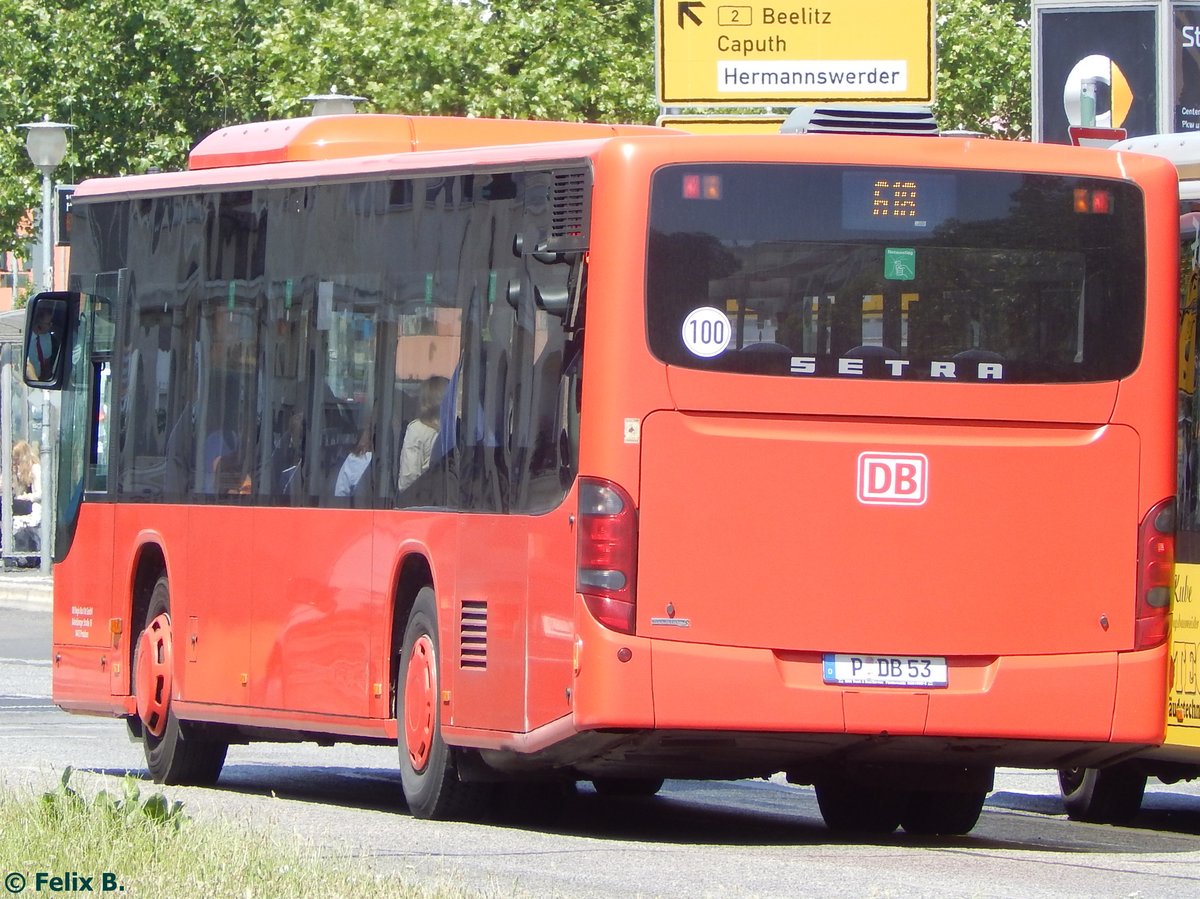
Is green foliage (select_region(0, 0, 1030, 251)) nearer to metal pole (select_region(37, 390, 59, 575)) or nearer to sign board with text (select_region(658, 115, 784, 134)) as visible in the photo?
metal pole (select_region(37, 390, 59, 575))

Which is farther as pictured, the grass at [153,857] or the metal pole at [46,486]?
the metal pole at [46,486]

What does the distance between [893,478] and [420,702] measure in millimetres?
2471

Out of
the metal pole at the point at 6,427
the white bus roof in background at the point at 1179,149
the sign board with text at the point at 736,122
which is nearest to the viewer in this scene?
the white bus roof in background at the point at 1179,149

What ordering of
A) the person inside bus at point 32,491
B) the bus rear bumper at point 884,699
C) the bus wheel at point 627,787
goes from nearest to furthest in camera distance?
the bus rear bumper at point 884,699, the bus wheel at point 627,787, the person inside bus at point 32,491

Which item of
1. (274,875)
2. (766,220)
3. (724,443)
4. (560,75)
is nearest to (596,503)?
(724,443)

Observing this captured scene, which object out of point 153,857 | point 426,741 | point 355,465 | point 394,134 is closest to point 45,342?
point 394,134

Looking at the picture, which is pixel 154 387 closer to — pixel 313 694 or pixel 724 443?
pixel 313 694

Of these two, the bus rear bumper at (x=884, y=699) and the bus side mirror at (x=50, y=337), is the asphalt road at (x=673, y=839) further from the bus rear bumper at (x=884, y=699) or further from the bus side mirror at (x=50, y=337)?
the bus side mirror at (x=50, y=337)

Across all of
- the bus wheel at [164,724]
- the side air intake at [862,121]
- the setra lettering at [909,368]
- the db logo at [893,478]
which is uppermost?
the side air intake at [862,121]

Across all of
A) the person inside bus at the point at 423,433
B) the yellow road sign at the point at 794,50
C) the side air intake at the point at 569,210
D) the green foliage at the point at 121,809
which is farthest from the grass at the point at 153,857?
the yellow road sign at the point at 794,50

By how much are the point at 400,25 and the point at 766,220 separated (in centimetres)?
3424

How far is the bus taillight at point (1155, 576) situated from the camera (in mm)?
10453

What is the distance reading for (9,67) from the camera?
51969mm

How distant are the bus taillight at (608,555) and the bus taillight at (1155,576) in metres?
2.06
